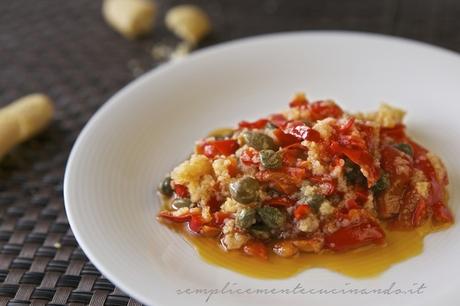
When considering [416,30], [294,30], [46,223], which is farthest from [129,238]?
[416,30]

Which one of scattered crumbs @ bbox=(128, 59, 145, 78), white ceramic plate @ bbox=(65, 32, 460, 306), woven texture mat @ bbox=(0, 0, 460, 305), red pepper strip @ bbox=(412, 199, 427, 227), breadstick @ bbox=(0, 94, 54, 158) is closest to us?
white ceramic plate @ bbox=(65, 32, 460, 306)

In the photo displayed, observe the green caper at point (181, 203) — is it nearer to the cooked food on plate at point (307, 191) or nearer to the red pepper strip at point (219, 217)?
the cooked food on plate at point (307, 191)

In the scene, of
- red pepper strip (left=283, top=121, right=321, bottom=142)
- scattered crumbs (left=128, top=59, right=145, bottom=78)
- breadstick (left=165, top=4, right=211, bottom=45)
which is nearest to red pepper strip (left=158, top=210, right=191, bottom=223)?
red pepper strip (left=283, top=121, right=321, bottom=142)

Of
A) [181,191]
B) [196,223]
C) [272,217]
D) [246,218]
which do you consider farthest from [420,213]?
[181,191]

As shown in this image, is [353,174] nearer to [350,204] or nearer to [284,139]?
[350,204]

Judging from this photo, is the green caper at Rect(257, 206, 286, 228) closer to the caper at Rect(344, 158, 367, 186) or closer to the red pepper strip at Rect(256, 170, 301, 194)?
the red pepper strip at Rect(256, 170, 301, 194)
